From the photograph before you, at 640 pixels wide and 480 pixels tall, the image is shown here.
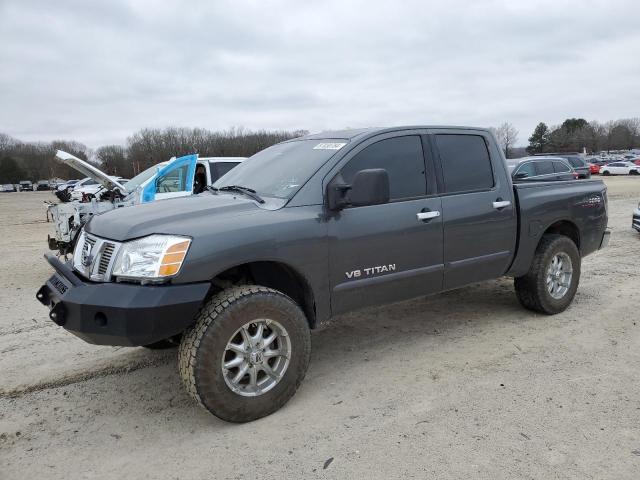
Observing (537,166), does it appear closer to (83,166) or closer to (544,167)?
(544,167)

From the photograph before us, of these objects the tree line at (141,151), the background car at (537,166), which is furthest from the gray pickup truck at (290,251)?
the tree line at (141,151)

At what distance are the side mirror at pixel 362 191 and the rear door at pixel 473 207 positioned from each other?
0.92 metres

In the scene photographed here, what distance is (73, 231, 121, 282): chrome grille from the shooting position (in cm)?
309

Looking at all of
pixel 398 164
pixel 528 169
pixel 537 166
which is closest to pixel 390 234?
pixel 398 164

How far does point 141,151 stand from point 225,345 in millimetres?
92033

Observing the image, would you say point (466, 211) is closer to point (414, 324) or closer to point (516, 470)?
point (414, 324)

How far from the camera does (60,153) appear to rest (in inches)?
308

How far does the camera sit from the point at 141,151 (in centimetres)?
8825

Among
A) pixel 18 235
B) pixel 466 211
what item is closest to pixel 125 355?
pixel 466 211

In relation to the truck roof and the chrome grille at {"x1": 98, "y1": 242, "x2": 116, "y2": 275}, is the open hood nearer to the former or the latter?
the truck roof

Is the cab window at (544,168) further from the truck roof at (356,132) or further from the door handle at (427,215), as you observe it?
the door handle at (427,215)

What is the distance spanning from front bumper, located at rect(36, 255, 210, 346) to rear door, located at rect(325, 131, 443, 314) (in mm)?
1077

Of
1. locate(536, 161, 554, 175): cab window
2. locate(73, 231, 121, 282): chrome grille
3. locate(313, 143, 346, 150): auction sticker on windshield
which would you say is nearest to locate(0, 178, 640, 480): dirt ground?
locate(73, 231, 121, 282): chrome grille

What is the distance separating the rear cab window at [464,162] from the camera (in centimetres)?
437
